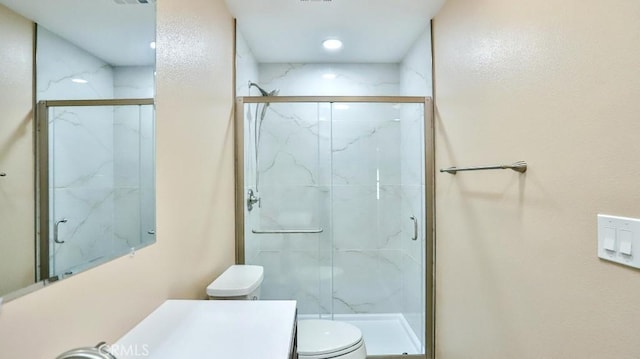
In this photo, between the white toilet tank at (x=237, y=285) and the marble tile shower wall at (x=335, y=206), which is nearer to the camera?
the white toilet tank at (x=237, y=285)

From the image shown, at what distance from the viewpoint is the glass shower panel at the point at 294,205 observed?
2.59 metres

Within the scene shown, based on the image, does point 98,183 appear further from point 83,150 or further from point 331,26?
point 331,26

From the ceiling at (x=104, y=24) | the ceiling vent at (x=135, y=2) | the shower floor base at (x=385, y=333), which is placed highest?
the ceiling vent at (x=135, y=2)

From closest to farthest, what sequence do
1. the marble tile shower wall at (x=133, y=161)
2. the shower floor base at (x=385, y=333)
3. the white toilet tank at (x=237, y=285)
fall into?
the marble tile shower wall at (x=133, y=161) → the white toilet tank at (x=237, y=285) → the shower floor base at (x=385, y=333)

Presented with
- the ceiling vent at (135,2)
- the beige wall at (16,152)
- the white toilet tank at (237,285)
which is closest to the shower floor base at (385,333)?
the white toilet tank at (237,285)

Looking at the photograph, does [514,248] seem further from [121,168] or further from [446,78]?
[121,168]

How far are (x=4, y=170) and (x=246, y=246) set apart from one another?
1.78 metres

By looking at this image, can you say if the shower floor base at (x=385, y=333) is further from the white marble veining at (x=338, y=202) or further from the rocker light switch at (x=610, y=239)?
the rocker light switch at (x=610, y=239)

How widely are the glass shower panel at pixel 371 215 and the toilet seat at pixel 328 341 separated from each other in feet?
2.67

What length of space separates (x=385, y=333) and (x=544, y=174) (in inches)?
76.0

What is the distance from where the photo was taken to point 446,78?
199cm

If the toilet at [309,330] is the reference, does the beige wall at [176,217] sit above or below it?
above

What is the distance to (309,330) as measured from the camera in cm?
179

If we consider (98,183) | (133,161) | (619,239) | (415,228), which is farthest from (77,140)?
(415,228)
